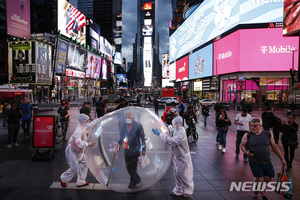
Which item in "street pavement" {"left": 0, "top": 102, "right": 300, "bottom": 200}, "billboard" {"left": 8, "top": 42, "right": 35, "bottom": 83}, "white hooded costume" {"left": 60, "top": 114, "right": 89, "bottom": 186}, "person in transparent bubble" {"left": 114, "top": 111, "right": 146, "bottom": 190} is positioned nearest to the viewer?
"person in transparent bubble" {"left": 114, "top": 111, "right": 146, "bottom": 190}

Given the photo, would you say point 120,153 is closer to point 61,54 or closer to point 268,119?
point 268,119

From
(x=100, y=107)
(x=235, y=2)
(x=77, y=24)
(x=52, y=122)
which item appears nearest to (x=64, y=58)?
(x=77, y=24)

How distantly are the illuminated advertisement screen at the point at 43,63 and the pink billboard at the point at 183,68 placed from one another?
4153 cm

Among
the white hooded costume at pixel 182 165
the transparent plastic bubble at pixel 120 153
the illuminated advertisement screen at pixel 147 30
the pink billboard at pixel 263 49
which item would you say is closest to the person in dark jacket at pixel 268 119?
the white hooded costume at pixel 182 165

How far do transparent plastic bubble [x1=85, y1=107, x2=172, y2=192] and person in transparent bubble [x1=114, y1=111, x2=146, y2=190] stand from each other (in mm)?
22

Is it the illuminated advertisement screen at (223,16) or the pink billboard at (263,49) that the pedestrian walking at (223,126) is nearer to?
the pink billboard at (263,49)

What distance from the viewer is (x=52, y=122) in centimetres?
751

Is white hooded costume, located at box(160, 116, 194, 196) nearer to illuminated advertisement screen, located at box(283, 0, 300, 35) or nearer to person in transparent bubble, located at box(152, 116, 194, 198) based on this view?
person in transparent bubble, located at box(152, 116, 194, 198)

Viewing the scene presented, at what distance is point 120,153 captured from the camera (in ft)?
13.6

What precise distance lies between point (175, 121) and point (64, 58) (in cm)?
5126

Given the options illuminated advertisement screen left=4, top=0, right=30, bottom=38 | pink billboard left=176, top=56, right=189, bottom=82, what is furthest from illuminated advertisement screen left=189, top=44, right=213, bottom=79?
illuminated advertisement screen left=4, top=0, right=30, bottom=38

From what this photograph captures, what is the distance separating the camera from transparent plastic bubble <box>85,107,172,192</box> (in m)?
4.19

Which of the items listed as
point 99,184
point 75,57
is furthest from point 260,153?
point 75,57

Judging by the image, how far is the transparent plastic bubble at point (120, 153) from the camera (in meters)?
4.19
